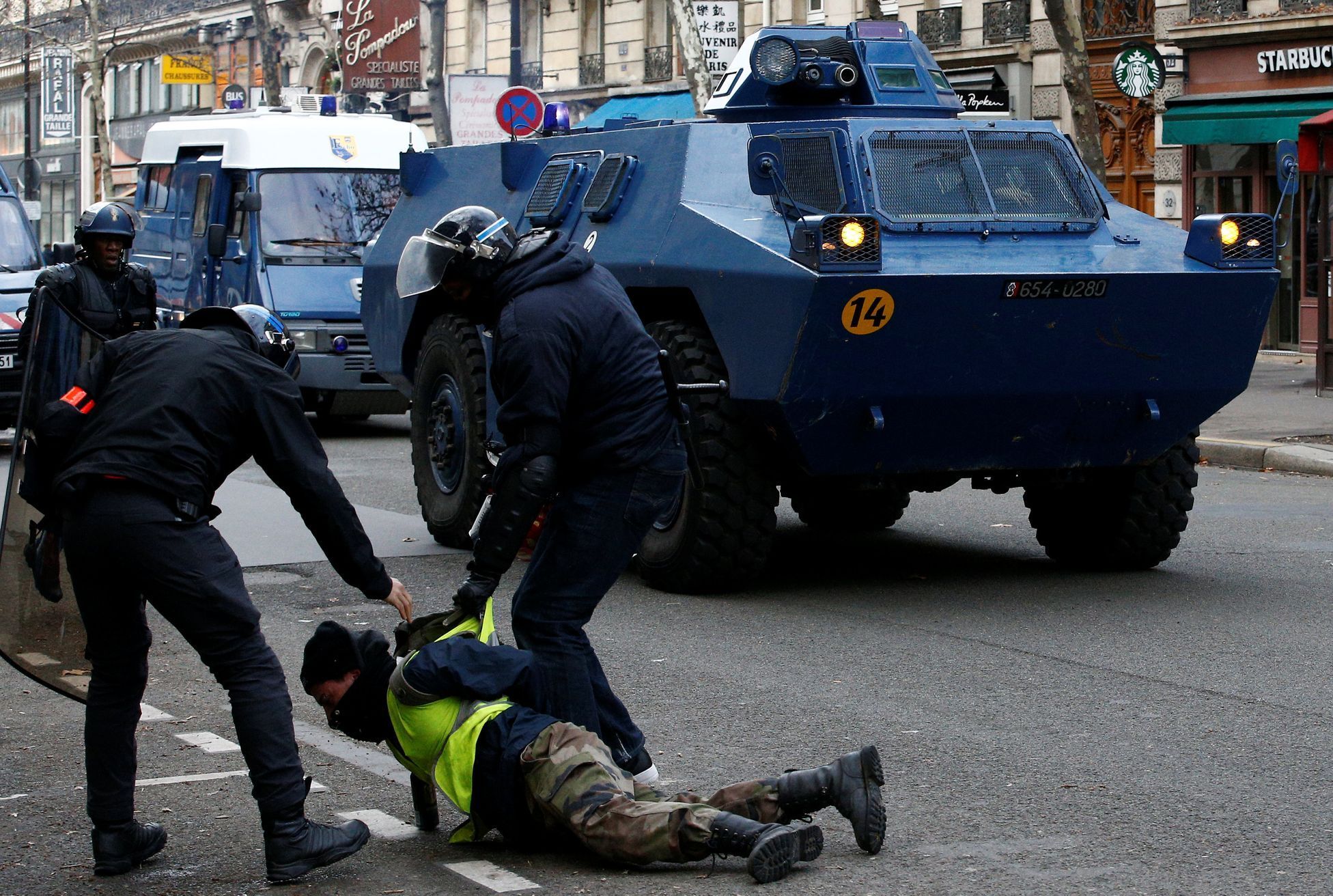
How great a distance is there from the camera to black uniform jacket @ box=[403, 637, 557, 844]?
4.85 metres

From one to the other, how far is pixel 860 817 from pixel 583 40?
3516cm

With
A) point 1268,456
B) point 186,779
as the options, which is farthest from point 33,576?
point 1268,456

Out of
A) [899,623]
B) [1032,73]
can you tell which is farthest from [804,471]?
[1032,73]

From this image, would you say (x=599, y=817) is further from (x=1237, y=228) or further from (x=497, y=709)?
(x=1237, y=228)

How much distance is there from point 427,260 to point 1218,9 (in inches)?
838

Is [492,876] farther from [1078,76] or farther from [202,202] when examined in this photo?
[1078,76]

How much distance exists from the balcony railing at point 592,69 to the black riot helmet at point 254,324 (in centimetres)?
3349

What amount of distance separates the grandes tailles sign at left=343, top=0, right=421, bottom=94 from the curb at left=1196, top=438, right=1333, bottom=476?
20308mm

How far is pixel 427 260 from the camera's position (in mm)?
5391

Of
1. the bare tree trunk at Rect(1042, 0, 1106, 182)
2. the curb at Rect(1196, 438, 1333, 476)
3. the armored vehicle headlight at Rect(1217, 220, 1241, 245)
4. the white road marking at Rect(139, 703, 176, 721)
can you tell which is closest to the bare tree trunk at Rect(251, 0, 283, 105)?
the bare tree trunk at Rect(1042, 0, 1106, 182)

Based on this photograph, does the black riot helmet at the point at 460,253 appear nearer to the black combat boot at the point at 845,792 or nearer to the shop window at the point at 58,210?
the black combat boot at the point at 845,792

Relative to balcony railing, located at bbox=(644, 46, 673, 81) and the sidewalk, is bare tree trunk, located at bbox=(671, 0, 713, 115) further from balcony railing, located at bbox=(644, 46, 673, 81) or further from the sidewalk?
balcony railing, located at bbox=(644, 46, 673, 81)

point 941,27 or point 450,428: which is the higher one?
point 941,27

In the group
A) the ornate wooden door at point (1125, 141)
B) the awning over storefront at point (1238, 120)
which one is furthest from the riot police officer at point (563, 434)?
the ornate wooden door at point (1125, 141)
